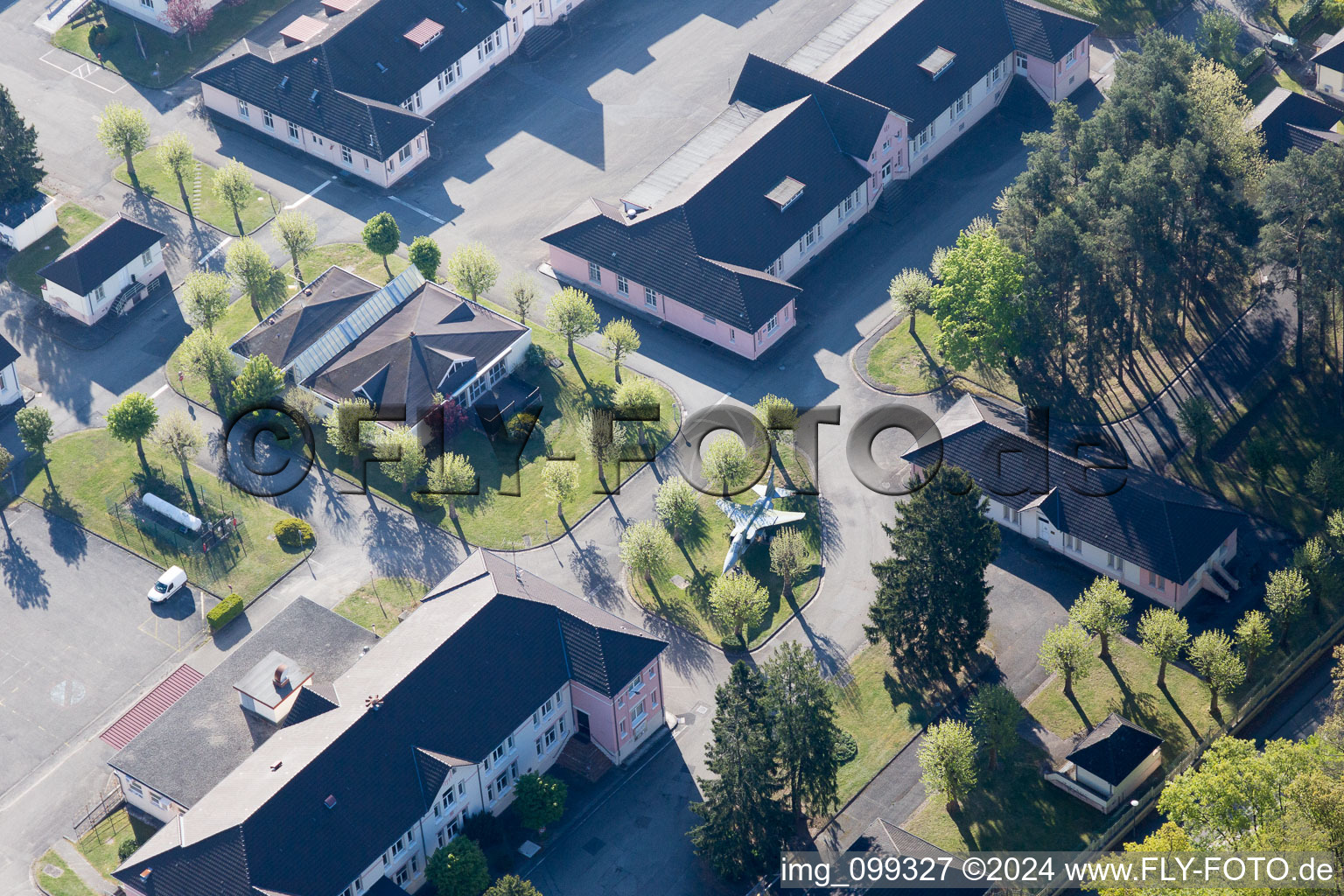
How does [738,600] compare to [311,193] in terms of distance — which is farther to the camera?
[311,193]

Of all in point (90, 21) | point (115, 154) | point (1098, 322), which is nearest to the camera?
point (1098, 322)

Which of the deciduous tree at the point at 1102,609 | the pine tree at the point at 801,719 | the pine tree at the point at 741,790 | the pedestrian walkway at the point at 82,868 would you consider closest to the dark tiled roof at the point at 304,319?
the pedestrian walkway at the point at 82,868

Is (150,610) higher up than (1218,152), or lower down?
lower down

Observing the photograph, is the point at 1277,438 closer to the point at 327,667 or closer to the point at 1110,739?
the point at 1110,739

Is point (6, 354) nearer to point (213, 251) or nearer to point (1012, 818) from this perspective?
point (213, 251)

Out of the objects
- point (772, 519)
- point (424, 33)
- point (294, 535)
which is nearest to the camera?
point (772, 519)

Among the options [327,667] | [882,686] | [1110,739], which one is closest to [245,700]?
[327,667]

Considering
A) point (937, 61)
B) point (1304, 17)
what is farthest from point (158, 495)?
point (1304, 17)
